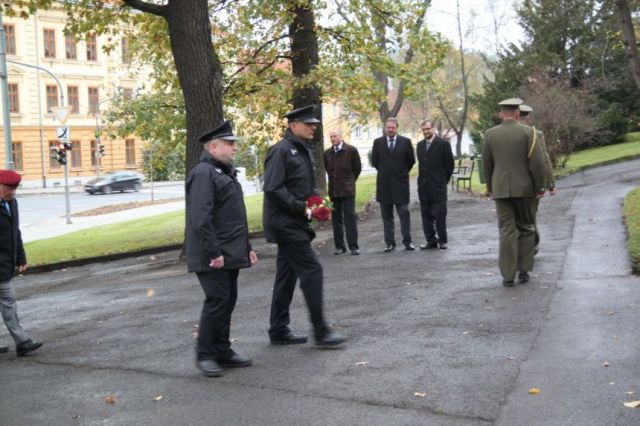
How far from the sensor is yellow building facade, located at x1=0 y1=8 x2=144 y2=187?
202 feet

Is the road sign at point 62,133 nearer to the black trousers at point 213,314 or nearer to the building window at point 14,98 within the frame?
the black trousers at point 213,314

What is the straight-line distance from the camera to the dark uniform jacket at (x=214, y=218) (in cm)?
649

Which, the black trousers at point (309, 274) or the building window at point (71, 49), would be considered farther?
the building window at point (71, 49)

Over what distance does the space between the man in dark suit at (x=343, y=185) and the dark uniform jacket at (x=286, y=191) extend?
6.11 meters

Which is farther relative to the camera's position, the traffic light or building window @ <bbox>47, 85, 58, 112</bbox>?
building window @ <bbox>47, 85, 58, 112</bbox>

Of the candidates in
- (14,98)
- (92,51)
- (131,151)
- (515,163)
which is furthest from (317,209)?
(131,151)

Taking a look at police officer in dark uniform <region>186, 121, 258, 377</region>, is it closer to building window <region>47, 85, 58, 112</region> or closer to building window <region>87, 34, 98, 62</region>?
building window <region>47, 85, 58, 112</region>

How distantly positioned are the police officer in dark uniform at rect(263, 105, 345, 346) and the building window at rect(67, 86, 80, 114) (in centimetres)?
6219

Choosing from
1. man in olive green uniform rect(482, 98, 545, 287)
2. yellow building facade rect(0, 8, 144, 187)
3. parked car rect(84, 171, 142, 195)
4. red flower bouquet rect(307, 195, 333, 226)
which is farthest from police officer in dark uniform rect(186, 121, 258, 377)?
yellow building facade rect(0, 8, 144, 187)

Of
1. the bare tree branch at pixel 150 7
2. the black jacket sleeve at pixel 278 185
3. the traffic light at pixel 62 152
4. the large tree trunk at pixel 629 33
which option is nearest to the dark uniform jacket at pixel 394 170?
the bare tree branch at pixel 150 7

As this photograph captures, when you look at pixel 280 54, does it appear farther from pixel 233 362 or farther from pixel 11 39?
pixel 11 39

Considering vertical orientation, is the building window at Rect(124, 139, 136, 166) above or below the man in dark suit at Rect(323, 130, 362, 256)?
above

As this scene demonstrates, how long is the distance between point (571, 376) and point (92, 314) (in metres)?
6.34

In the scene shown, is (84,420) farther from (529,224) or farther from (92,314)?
(529,224)
